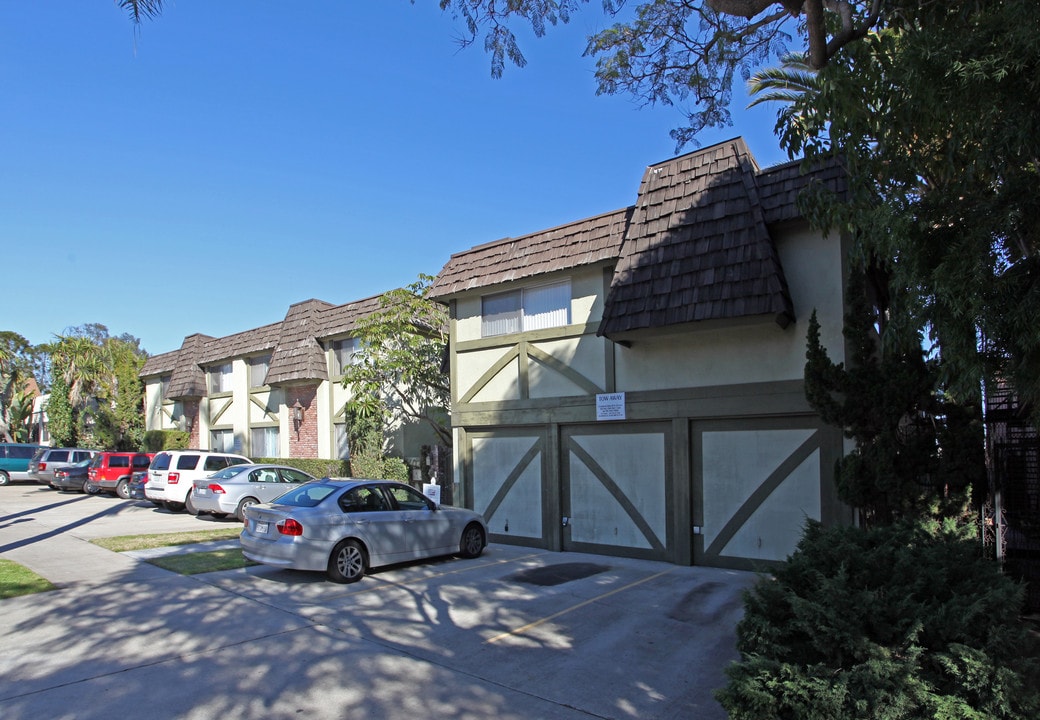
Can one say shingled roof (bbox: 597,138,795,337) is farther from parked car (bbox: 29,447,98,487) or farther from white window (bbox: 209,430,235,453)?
parked car (bbox: 29,447,98,487)

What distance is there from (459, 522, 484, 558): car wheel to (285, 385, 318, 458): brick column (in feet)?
45.2

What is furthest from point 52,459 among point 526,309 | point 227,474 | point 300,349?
point 526,309

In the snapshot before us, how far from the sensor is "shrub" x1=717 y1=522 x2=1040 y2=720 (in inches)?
158

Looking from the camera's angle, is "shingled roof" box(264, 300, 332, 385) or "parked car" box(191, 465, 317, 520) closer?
"parked car" box(191, 465, 317, 520)

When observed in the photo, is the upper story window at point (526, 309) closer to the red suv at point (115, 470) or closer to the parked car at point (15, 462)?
the red suv at point (115, 470)

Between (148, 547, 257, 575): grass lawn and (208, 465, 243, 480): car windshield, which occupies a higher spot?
(208, 465, 243, 480): car windshield

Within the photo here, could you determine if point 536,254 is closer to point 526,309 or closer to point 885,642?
point 526,309

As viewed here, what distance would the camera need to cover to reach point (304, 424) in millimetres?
24859

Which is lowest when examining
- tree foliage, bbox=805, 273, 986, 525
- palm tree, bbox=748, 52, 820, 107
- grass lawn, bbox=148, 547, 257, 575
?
grass lawn, bbox=148, 547, 257, 575

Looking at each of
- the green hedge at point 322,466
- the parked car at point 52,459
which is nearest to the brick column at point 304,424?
the green hedge at point 322,466

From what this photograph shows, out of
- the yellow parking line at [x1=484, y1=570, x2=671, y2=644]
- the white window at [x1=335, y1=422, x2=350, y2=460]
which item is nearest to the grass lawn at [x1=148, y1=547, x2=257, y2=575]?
the yellow parking line at [x1=484, y1=570, x2=671, y2=644]

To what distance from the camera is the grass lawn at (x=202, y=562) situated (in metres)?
10.6

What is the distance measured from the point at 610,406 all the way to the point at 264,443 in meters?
19.2

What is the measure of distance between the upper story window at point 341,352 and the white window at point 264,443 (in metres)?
4.86
